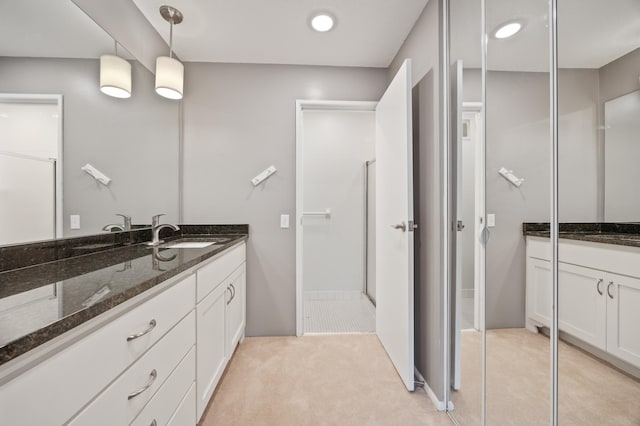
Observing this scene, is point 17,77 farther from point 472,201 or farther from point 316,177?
point 316,177

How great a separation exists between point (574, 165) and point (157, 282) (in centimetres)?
132

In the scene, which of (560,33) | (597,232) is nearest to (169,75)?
(560,33)

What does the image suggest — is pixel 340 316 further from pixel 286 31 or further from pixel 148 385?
pixel 286 31

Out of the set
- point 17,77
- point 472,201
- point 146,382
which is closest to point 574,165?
point 472,201

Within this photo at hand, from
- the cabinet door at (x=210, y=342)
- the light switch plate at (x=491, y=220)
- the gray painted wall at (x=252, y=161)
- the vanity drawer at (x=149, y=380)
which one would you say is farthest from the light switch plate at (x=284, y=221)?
the light switch plate at (x=491, y=220)

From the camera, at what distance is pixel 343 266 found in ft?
11.2

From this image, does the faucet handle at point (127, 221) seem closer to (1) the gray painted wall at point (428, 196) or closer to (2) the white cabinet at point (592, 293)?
(1) the gray painted wall at point (428, 196)

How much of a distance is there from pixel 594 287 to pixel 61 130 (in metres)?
2.01

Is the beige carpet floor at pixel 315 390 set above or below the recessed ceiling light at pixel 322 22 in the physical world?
below

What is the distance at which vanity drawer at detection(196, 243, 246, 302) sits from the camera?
1285mm

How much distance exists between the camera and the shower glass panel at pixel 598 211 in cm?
61

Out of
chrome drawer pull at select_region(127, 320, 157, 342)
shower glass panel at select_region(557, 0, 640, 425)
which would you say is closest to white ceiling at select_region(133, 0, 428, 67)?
shower glass panel at select_region(557, 0, 640, 425)

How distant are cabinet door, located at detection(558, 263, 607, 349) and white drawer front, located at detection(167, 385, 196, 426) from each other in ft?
4.58

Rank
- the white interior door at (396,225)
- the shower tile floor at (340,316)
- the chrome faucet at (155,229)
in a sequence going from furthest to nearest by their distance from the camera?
1. the shower tile floor at (340,316)
2. the chrome faucet at (155,229)
3. the white interior door at (396,225)
